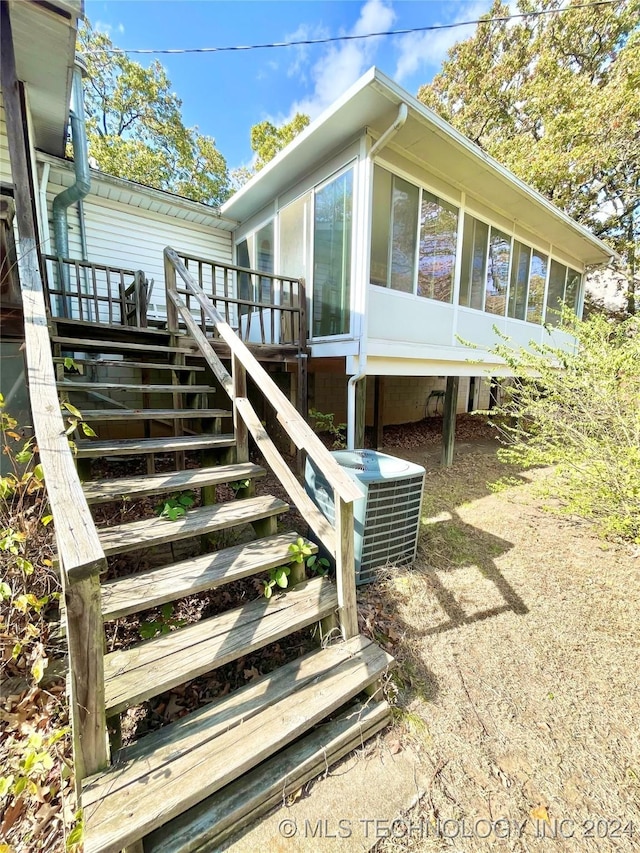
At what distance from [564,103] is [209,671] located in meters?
Answer: 16.0

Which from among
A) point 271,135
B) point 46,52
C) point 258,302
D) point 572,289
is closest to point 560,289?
point 572,289

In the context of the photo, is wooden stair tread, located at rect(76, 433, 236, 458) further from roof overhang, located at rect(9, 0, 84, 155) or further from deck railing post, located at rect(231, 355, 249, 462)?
roof overhang, located at rect(9, 0, 84, 155)

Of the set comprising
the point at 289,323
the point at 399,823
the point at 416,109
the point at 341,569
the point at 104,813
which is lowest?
the point at 399,823

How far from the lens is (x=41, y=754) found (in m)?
1.29

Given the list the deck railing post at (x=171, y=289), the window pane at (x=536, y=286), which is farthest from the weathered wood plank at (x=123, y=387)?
the window pane at (x=536, y=286)

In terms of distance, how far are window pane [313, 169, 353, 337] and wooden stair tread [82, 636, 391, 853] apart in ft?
12.0

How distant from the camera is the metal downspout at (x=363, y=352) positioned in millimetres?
3641

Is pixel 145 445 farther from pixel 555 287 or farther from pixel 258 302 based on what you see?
pixel 555 287

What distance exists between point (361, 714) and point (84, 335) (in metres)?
4.04

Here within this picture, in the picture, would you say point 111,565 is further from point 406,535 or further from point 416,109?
point 416,109

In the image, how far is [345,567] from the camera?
1973mm

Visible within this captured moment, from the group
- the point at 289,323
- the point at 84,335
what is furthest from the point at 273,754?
the point at 289,323

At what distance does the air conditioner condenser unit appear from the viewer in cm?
278

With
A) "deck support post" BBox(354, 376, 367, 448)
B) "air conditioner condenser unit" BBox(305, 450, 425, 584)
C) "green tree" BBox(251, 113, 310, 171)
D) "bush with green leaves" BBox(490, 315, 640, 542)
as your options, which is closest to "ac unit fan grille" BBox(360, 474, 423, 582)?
"air conditioner condenser unit" BBox(305, 450, 425, 584)
